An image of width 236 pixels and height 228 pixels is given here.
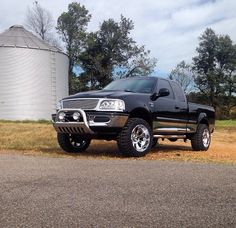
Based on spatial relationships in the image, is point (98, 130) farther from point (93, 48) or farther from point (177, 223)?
point (93, 48)

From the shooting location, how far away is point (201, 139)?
1334cm

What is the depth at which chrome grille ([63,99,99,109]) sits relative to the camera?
10508mm

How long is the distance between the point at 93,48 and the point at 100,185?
53.6m

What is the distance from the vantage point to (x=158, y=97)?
11688mm

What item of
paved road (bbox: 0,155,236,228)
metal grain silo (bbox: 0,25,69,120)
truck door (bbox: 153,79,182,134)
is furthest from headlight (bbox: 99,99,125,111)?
metal grain silo (bbox: 0,25,69,120)

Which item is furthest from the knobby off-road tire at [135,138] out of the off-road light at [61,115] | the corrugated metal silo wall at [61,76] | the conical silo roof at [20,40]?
the corrugated metal silo wall at [61,76]

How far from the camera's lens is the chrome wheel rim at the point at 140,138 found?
35.0 ft

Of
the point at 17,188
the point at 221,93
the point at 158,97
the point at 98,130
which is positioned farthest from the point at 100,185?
the point at 221,93

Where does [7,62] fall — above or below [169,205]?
above

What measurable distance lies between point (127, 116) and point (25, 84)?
87.6 feet

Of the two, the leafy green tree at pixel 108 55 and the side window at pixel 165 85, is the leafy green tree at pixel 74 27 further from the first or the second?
the side window at pixel 165 85

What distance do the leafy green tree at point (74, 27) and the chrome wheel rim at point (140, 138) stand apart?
163ft

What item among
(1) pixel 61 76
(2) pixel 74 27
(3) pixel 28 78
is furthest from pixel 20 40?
(2) pixel 74 27

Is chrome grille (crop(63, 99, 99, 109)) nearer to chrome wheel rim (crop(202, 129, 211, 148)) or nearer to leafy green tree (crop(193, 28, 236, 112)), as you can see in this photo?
chrome wheel rim (crop(202, 129, 211, 148))
